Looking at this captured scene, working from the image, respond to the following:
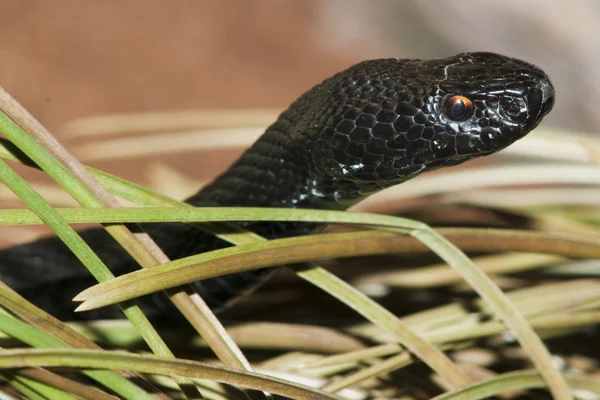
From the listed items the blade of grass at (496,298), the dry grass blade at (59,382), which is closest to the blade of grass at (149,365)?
the dry grass blade at (59,382)

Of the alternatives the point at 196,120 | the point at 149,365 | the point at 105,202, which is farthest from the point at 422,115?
the point at 196,120

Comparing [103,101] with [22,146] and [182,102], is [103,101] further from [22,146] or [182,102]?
[22,146]

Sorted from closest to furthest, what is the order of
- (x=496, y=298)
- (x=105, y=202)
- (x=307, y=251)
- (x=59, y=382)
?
(x=59, y=382), (x=105, y=202), (x=307, y=251), (x=496, y=298)

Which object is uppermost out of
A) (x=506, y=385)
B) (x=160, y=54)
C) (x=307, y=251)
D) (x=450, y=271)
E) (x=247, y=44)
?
(x=247, y=44)

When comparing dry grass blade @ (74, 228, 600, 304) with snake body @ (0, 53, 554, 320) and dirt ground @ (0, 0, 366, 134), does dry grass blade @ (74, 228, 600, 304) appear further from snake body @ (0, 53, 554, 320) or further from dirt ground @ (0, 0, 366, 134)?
dirt ground @ (0, 0, 366, 134)

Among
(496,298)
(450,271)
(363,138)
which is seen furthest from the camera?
(450,271)

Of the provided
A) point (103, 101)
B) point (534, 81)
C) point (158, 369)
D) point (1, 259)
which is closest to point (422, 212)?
point (534, 81)

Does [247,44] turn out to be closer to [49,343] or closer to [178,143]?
[178,143]
